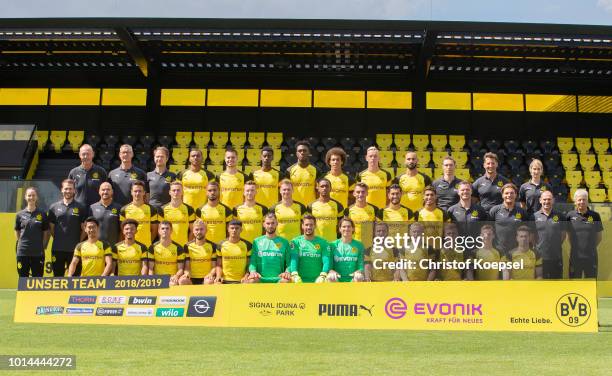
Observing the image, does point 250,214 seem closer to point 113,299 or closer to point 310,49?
point 113,299

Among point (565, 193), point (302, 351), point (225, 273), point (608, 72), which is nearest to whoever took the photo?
point (302, 351)

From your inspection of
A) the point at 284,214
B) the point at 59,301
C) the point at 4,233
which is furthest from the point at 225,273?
the point at 4,233

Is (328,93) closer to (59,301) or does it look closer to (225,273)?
(225,273)

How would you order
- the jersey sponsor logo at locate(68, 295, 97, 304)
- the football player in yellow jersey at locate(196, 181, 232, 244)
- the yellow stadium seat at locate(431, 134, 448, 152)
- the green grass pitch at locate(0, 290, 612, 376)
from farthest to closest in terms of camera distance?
the yellow stadium seat at locate(431, 134, 448, 152)
the football player in yellow jersey at locate(196, 181, 232, 244)
the jersey sponsor logo at locate(68, 295, 97, 304)
the green grass pitch at locate(0, 290, 612, 376)

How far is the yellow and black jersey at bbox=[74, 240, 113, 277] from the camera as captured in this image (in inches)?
393

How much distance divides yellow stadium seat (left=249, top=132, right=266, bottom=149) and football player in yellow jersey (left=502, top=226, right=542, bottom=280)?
516 inches

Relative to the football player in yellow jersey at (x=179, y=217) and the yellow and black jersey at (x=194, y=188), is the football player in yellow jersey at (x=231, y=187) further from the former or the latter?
the football player in yellow jersey at (x=179, y=217)

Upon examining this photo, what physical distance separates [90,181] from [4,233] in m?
4.00

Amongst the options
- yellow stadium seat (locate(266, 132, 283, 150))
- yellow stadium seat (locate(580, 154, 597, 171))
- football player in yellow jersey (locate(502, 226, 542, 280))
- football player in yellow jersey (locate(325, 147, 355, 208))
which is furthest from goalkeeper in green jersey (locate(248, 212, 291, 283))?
yellow stadium seat (locate(580, 154, 597, 171))

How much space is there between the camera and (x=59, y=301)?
8.61 meters

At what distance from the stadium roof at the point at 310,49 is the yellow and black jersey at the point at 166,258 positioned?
31.7 feet

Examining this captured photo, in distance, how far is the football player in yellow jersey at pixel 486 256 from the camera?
324 inches

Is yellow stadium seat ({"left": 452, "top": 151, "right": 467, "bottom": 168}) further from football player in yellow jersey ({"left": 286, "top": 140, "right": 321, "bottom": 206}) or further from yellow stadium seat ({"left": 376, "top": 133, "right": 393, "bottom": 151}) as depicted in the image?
football player in yellow jersey ({"left": 286, "top": 140, "right": 321, "bottom": 206})

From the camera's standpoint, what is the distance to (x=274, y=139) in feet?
69.4
